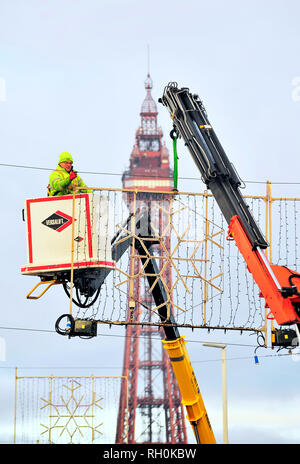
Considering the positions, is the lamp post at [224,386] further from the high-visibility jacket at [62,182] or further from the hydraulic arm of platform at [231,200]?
the hydraulic arm of platform at [231,200]

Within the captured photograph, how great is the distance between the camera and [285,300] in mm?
15211

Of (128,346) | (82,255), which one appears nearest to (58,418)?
(82,255)

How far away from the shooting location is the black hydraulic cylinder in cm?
1738

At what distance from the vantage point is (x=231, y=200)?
57.8 ft

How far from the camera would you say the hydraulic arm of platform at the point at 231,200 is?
15.4m

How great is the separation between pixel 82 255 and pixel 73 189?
5.00 ft

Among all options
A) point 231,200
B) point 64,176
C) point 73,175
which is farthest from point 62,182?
point 231,200

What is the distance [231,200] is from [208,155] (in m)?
1.28

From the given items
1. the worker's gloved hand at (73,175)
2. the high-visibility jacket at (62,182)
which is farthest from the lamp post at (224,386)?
the worker's gloved hand at (73,175)

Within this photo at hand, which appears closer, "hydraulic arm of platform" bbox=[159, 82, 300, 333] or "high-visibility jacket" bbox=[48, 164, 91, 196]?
"hydraulic arm of platform" bbox=[159, 82, 300, 333]

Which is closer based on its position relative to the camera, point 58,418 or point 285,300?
point 285,300

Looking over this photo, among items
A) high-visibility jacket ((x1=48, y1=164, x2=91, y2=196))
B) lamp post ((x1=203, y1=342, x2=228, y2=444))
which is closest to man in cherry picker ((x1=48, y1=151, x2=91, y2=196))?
high-visibility jacket ((x1=48, y1=164, x2=91, y2=196))

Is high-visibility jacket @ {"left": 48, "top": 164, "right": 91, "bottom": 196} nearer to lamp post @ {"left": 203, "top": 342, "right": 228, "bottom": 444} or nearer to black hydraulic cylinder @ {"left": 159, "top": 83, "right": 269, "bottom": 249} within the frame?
black hydraulic cylinder @ {"left": 159, "top": 83, "right": 269, "bottom": 249}

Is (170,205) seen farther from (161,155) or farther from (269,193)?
(161,155)
